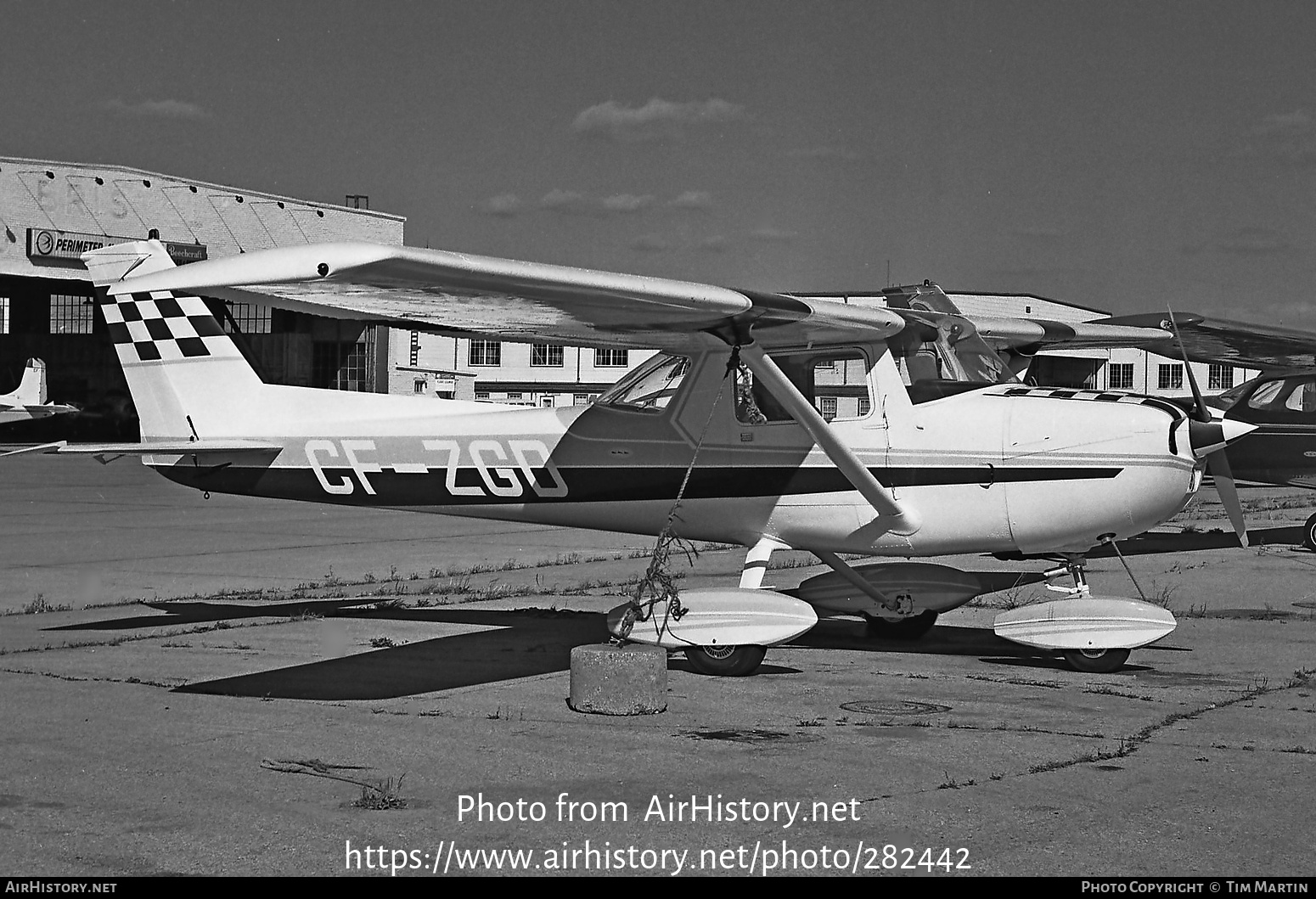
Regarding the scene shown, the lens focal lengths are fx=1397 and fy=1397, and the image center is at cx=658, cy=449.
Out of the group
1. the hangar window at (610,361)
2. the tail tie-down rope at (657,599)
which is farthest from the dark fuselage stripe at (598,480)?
the hangar window at (610,361)

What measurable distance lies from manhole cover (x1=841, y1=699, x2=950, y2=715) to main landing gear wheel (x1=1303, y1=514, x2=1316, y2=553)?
1251 centimetres

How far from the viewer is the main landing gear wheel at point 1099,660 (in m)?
8.88

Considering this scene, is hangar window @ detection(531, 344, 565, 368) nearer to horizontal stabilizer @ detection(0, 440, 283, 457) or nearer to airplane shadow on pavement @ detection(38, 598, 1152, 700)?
airplane shadow on pavement @ detection(38, 598, 1152, 700)

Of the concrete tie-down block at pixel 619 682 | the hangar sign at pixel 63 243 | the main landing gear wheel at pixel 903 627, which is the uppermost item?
the hangar sign at pixel 63 243

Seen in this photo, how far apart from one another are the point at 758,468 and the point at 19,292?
5641 cm

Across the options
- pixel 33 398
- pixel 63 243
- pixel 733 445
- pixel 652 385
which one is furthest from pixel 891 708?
pixel 33 398

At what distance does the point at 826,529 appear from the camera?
9500 millimetres

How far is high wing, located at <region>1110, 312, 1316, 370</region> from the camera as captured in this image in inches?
720

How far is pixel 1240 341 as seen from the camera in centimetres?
1922

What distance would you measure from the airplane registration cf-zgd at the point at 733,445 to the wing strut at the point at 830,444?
0.02 metres

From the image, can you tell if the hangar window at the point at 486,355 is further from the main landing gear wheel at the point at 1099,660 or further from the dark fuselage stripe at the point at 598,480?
the main landing gear wheel at the point at 1099,660

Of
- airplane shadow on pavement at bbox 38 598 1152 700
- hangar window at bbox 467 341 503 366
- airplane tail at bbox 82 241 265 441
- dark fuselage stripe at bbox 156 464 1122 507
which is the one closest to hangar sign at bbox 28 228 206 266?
hangar window at bbox 467 341 503 366

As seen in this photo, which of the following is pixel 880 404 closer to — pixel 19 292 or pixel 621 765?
pixel 621 765
